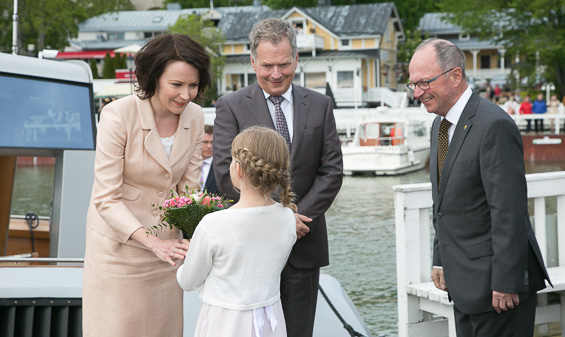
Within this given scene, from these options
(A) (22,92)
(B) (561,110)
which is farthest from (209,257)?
(B) (561,110)


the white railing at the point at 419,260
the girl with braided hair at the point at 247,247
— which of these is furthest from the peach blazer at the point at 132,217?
the white railing at the point at 419,260

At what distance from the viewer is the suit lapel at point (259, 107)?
425cm

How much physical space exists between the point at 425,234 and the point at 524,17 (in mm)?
40091

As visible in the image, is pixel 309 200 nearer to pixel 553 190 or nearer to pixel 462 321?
pixel 462 321

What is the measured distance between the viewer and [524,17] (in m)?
43.3

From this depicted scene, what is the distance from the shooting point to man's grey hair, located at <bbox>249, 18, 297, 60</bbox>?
4137mm

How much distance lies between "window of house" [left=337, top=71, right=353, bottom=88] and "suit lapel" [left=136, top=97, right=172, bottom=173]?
59.1 m

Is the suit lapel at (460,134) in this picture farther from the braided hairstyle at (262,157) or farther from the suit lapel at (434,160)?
the braided hairstyle at (262,157)

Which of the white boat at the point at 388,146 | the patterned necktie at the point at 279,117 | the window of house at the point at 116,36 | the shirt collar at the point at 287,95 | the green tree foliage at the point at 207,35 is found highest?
the window of house at the point at 116,36

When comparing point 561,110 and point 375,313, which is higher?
point 561,110

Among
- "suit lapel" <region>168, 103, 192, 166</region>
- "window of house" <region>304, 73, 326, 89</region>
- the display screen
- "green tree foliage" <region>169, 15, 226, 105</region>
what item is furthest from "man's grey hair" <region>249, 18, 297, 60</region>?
"window of house" <region>304, 73, 326, 89</region>

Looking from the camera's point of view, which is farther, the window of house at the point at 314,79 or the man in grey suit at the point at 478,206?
the window of house at the point at 314,79

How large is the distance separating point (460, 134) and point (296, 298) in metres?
1.19

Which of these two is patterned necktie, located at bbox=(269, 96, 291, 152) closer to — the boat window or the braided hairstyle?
the braided hairstyle
